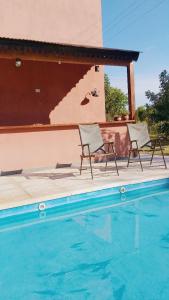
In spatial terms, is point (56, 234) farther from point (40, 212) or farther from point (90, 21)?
point (90, 21)

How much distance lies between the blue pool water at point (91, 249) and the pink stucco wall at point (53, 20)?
680cm

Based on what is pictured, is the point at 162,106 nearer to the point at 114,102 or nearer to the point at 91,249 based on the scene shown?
the point at 91,249

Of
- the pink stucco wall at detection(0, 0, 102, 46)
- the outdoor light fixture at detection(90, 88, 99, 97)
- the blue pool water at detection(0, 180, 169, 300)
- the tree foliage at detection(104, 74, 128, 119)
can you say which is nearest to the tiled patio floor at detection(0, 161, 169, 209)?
the blue pool water at detection(0, 180, 169, 300)

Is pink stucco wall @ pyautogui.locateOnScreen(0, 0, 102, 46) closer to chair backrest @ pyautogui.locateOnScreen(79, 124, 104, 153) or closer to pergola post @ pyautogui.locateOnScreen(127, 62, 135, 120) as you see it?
pergola post @ pyautogui.locateOnScreen(127, 62, 135, 120)

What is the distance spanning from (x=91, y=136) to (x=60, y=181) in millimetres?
1579

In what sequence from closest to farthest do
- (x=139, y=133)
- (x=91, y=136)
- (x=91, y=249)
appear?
(x=91, y=249) < (x=91, y=136) < (x=139, y=133)

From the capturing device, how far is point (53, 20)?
33.1ft

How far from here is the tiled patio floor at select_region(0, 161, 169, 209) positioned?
4.68 metres

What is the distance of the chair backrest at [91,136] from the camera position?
6812 mm

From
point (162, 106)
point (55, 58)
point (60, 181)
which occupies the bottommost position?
point (60, 181)

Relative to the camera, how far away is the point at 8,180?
632cm

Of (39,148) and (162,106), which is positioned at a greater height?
(162,106)

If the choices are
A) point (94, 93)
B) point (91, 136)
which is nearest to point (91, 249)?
point (91, 136)

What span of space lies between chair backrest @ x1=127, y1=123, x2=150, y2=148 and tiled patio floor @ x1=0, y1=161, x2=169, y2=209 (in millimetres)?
583
